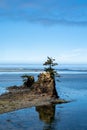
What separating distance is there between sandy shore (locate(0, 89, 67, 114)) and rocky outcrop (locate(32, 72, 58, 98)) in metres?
2.15

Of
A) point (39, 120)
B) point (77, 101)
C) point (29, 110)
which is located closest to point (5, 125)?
point (39, 120)

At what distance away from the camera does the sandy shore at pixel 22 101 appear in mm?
97750

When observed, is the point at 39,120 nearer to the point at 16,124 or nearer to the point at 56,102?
the point at 16,124

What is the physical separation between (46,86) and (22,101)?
44.1 ft

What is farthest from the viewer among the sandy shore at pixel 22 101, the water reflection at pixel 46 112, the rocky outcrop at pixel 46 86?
the rocky outcrop at pixel 46 86

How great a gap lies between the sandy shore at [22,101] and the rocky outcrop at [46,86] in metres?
2.15

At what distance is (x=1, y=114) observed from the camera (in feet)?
291

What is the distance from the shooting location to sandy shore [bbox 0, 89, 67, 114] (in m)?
97.8

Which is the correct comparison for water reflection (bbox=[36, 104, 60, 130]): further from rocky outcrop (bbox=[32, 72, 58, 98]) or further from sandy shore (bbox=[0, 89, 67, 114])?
rocky outcrop (bbox=[32, 72, 58, 98])

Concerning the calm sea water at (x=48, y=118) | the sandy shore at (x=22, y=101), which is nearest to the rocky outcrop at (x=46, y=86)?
the sandy shore at (x=22, y=101)

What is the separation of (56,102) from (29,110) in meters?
15.7

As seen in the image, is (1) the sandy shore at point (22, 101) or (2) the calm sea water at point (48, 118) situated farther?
(1) the sandy shore at point (22, 101)

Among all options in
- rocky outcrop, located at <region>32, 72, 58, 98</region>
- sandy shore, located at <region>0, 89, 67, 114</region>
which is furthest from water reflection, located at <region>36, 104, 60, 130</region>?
rocky outcrop, located at <region>32, 72, 58, 98</region>

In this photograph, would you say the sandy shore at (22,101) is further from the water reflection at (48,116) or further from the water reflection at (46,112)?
the water reflection at (48,116)
